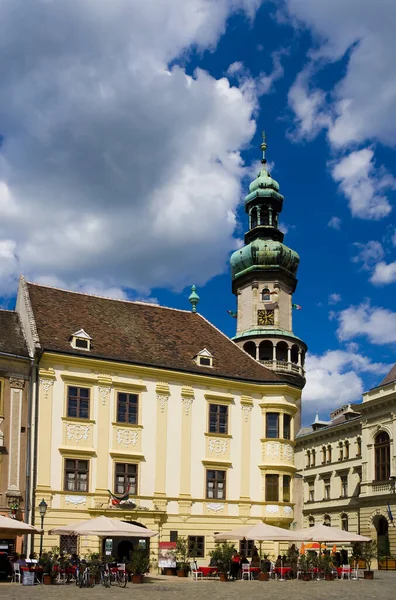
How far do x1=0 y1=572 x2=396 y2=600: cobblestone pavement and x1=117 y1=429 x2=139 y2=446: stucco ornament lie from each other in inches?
343

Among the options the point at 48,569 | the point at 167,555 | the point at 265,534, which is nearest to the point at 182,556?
the point at 167,555

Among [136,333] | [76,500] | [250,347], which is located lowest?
[76,500]

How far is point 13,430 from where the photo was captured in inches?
1510

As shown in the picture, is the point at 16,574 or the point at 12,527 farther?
the point at 16,574

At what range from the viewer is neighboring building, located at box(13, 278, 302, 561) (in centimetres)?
3956

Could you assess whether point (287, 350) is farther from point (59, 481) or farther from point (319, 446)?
point (59, 481)

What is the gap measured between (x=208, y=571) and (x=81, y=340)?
1244cm

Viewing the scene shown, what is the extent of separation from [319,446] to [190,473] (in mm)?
35325

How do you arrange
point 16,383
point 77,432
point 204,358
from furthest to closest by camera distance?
point 204,358 → point 77,432 → point 16,383

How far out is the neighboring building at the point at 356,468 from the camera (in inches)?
2231

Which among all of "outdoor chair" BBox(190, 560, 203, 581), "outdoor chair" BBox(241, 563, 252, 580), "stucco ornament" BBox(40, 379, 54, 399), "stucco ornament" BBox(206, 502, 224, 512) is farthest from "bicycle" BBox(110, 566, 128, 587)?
"stucco ornament" BBox(206, 502, 224, 512)

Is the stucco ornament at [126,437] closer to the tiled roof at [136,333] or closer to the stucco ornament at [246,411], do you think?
the tiled roof at [136,333]

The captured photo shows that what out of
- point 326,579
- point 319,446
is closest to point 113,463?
point 326,579

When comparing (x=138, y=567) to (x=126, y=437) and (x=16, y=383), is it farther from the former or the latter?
(x=16, y=383)
